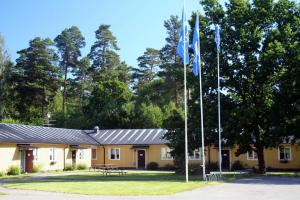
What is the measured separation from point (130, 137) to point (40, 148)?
1391 centimetres

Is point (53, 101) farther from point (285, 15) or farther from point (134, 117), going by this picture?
point (285, 15)

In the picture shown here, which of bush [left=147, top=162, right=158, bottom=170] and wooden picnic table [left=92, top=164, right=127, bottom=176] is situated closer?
wooden picnic table [left=92, top=164, right=127, bottom=176]

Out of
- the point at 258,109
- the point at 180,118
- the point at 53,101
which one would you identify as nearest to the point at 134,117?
the point at 53,101

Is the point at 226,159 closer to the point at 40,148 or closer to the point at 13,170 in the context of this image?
the point at 40,148

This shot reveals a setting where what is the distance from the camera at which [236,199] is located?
18500mm

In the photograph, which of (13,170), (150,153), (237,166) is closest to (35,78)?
(150,153)

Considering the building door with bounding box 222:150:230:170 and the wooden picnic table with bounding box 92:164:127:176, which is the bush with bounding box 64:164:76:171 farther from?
the building door with bounding box 222:150:230:170

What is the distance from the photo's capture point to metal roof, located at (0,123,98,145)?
39.1 meters

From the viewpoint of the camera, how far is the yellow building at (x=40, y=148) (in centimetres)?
3816

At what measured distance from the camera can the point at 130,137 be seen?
53781mm

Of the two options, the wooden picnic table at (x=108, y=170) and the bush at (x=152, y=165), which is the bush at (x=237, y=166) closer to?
the bush at (x=152, y=165)

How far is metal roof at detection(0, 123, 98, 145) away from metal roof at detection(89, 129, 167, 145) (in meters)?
2.35

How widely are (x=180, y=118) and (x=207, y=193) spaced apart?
1772cm

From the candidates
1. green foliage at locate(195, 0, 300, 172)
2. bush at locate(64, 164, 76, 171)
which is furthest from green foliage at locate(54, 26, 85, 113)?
green foliage at locate(195, 0, 300, 172)
